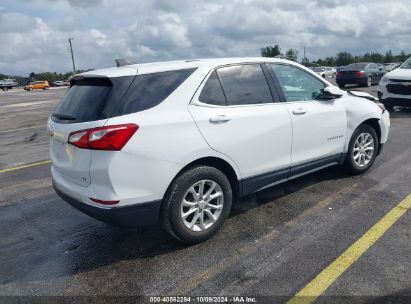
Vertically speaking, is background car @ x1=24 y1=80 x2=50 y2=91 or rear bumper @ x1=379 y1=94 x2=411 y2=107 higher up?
rear bumper @ x1=379 y1=94 x2=411 y2=107

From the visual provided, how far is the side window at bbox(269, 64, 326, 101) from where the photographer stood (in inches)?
170

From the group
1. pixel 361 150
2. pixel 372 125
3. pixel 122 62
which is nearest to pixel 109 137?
pixel 122 62

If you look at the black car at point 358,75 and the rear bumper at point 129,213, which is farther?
the black car at point 358,75

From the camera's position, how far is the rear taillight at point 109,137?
3049 mm

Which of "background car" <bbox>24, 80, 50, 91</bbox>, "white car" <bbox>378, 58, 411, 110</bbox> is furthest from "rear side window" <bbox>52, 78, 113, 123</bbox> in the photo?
"background car" <bbox>24, 80, 50, 91</bbox>

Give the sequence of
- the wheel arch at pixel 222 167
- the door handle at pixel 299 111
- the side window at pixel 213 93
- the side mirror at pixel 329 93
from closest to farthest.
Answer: the wheel arch at pixel 222 167 → the side window at pixel 213 93 → the door handle at pixel 299 111 → the side mirror at pixel 329 93

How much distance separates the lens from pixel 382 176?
5320 millimetres

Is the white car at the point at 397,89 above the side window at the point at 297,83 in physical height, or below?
below

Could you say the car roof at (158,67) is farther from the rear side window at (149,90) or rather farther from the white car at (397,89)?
the white car at (397,89)

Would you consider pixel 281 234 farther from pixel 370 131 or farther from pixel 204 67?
pixel 370 131

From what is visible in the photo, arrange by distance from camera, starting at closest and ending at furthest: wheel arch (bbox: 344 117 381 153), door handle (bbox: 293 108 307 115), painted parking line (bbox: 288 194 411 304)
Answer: painted parking line (bbox: 288 194 411 304), door handle (bbox: 293 108 307 115), wheel arch (bbox: 344 117 381 153)

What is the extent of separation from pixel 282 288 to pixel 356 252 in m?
0.86

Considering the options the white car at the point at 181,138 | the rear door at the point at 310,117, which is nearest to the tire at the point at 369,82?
the rear door at the point at 310,117

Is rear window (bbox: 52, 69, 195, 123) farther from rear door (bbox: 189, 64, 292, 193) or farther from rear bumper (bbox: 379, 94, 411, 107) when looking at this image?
rear bumper (bbox: 379, 94, 411, 107)
